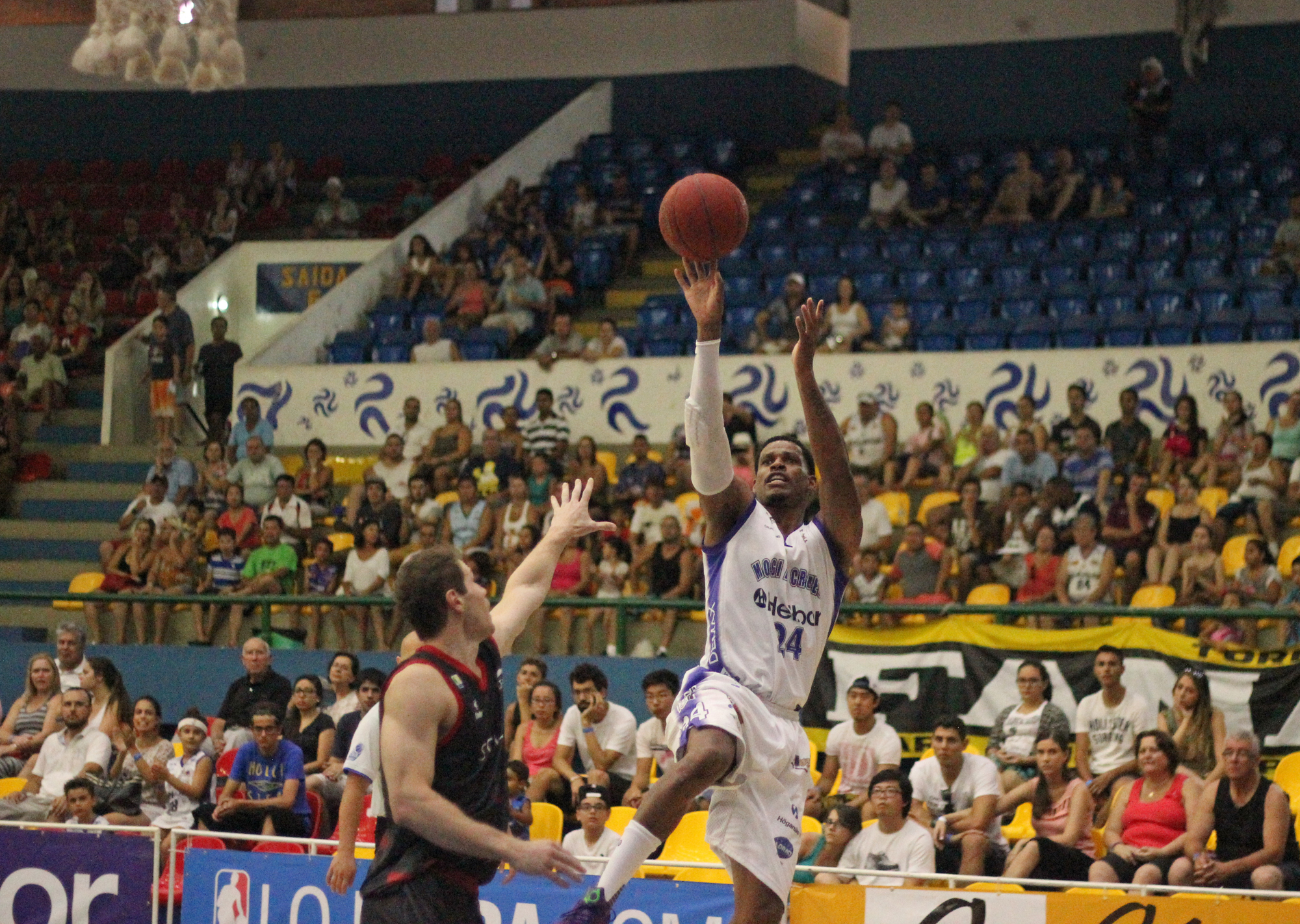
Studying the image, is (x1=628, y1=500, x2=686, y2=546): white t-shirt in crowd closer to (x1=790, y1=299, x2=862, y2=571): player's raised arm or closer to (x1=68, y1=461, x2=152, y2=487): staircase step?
(x1=68, y1=461, x2=152, y2=487): staircase step

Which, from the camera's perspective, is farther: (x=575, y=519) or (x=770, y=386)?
(x=770, y=386)

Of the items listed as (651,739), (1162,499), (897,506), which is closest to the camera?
(651,739)

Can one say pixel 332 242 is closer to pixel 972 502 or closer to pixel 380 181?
pixel 380 181

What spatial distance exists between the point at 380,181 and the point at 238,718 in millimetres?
11948

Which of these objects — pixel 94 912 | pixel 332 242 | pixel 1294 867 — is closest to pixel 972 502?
pixel 1294 867

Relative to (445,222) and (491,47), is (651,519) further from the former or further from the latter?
(491,47)

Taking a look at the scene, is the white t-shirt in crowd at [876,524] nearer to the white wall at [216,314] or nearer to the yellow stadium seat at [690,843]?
the yellow stadium seat at [690,843]

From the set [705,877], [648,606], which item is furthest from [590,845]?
[648,606]

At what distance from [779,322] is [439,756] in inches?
461

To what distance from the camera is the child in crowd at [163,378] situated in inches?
705

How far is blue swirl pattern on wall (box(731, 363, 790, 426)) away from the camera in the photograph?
1579 cm

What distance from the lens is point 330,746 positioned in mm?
11156

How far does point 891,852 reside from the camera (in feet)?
29.9

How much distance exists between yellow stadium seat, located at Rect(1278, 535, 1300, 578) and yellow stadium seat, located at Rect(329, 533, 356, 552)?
24.1 ft
